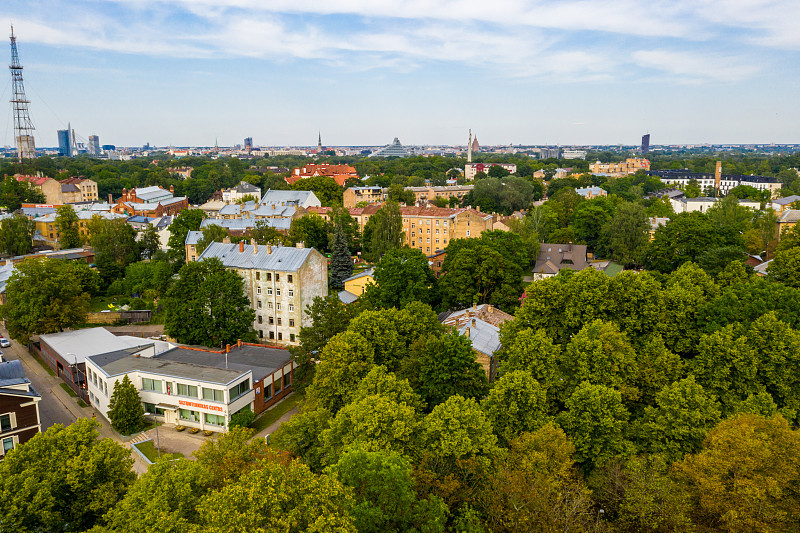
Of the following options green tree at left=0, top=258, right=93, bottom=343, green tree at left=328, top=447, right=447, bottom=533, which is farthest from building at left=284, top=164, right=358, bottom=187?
green tree at left=328, top=447, right=447, bottom=533

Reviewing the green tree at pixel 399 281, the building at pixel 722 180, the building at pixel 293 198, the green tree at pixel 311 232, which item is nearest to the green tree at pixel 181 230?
the green tree at pixel 311 232

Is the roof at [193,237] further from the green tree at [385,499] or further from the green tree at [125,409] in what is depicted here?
the green tree at [385,499]

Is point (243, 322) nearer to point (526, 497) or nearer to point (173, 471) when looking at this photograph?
point (173, 471)

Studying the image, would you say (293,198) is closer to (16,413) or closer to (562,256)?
(562,256)

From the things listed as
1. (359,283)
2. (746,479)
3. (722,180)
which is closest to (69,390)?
(359,283)

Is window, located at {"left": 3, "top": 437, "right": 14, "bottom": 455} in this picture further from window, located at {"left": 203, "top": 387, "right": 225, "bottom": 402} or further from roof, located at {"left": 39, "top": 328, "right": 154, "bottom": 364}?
roof, located at {"left": 39, "top": 328, "right": 154, "bottom": 364}

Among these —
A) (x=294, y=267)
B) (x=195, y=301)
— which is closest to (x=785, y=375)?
(x=294, y=267)
